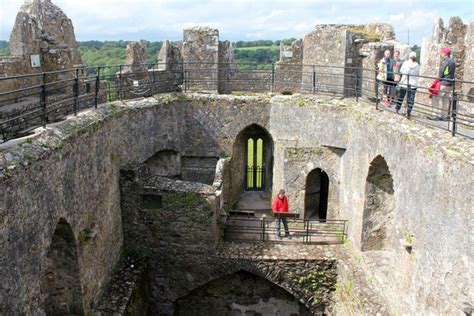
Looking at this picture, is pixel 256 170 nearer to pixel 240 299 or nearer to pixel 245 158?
pixel 245 158

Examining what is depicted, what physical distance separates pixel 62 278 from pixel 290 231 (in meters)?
6.54

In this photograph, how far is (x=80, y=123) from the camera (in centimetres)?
990

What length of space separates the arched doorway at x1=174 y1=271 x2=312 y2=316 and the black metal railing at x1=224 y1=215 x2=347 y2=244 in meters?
1.15

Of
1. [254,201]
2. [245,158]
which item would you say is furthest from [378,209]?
[245,158]

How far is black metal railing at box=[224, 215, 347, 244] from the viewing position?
43.3 feet

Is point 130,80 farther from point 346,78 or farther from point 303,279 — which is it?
point 303,279

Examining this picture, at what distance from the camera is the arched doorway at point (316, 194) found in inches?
602

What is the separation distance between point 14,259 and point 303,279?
759 cm

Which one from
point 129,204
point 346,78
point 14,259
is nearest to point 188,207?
point 129,204

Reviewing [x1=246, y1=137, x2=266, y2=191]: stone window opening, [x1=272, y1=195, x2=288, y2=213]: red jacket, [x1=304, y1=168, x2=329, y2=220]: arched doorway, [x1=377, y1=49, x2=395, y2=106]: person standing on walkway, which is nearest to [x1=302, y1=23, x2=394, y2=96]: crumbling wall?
[x1=377, y1=49, x2=395, y2=106]: person standing on walkway

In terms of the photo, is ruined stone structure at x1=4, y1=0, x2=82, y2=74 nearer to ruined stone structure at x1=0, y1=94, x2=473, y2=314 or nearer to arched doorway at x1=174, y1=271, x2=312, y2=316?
ruined stone structure at x1=0, y1=94, x2=473, y2=314

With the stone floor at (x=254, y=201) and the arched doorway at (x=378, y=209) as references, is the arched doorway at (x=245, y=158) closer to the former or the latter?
the stone floor at (x=254, y=201)

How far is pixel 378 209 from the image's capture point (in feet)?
38.5

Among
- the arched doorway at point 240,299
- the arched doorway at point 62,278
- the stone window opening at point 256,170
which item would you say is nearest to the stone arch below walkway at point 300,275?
the arched doorway at point 240,299
